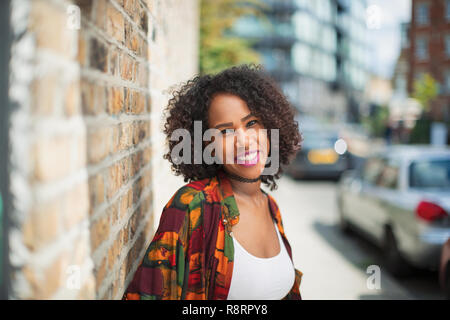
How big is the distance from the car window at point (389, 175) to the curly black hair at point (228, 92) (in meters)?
3.95

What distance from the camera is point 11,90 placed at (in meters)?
0.96

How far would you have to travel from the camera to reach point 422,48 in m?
40.1

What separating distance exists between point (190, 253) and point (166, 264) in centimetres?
10

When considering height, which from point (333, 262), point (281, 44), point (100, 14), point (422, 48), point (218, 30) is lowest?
point (333, 262)

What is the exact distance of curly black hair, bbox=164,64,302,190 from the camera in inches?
76.2

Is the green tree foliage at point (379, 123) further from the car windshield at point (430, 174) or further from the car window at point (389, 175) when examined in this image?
the car windshield at point (430, 174)

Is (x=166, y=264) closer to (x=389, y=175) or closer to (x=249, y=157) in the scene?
(x=249, y=157)

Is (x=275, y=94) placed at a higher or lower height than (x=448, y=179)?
higher

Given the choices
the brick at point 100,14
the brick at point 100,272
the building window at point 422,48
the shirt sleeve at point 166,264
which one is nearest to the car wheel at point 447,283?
the shirt sleeve at point 166,264

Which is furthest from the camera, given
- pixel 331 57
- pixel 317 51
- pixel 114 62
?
pixel 331 57

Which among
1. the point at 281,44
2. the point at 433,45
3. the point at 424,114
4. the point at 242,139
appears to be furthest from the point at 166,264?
the point at 281,44
